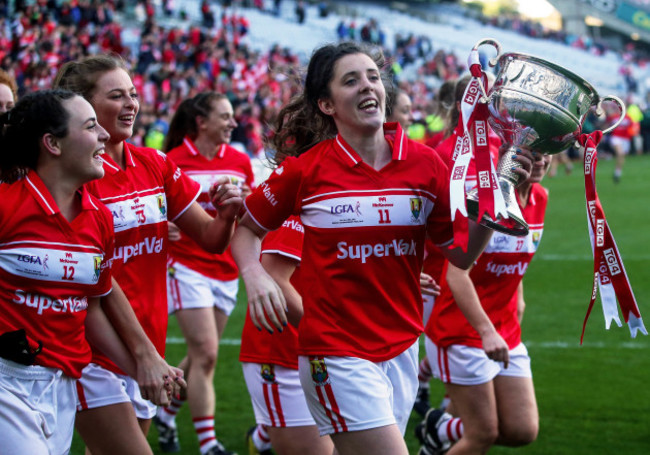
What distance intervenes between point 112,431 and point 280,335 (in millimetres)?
956

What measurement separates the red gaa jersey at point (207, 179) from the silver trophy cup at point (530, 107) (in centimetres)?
333

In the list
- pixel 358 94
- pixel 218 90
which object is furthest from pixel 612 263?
pixel 218 90

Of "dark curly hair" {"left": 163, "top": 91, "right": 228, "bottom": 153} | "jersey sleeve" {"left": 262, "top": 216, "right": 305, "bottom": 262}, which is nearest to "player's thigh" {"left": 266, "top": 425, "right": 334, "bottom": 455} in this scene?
"jersey sleeve" {"left": 262, "top": 216, "right": 305, "bottom": 262}

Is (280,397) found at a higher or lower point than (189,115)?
lower

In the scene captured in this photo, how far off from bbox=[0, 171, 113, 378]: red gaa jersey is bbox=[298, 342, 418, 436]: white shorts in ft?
2.85

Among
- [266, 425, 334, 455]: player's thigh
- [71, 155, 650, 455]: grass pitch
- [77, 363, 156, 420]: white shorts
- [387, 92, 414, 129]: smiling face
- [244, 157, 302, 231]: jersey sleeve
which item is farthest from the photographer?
[71, 155, 650, 455]: grass pitch

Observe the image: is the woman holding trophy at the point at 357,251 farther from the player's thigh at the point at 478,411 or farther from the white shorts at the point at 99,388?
the player's thigh at the point at 478,411

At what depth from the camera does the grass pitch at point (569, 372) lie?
6.05 m

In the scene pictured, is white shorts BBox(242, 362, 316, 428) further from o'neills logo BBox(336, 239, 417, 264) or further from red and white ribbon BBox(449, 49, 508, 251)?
red and white ribbon BBox(449, 49, 508, 251)

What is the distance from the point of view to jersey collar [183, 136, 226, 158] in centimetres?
679

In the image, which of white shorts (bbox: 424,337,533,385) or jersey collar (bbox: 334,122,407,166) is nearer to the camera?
jersey collar (bbox: 334,122,407,166)

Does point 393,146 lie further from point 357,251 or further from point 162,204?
point 162,204

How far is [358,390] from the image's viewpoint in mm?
3357

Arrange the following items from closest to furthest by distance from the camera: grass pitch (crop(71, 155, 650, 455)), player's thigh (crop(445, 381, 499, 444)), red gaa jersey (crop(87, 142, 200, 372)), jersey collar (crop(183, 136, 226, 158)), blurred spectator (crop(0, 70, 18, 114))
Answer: red gaa jersey (crop(87, 142, 200, 372)) < blurred spectator (crop(0, 70, 18, 114)) < player's thigh (crop(445, 381, 499, 444)) < grass pitch (crop(71, 155, 650, 455)) < jersey collar (crop(183, 136, 226, 158))
